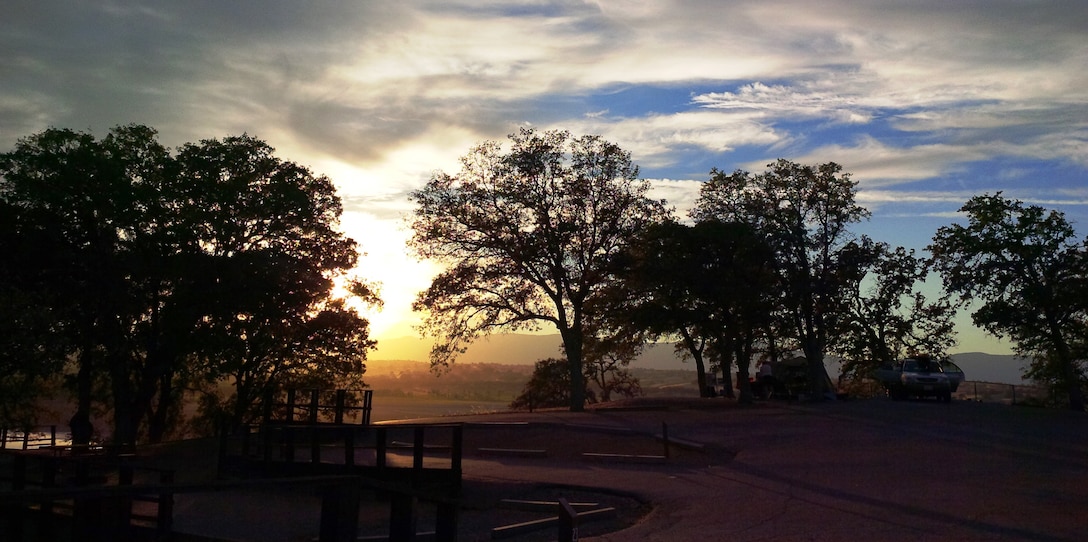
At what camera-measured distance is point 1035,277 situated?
142ft

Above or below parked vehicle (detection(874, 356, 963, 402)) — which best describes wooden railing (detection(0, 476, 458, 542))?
below

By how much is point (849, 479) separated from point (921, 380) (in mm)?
26716

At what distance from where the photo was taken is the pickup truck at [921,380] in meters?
38.8

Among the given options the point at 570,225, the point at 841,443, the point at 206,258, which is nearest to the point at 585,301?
the point at 570,225

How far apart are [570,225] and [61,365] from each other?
22.7 meters

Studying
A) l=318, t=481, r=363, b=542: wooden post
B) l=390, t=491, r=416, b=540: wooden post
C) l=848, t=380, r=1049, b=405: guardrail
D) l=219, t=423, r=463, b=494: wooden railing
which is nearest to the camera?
l=318, t=481, r=363, b=542: wooden post

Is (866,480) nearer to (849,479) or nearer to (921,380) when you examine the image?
(849,479)

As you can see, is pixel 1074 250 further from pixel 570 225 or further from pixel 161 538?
pixel 161 538

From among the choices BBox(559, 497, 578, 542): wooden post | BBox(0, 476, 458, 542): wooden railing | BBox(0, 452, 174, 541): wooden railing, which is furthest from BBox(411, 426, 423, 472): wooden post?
BBox(559, 497, 578, 542): wooden post

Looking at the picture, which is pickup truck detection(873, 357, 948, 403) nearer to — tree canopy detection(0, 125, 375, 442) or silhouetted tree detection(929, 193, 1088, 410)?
silhouetted tree detection(929, 193, 1088, 410)

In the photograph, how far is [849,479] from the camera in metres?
15.5

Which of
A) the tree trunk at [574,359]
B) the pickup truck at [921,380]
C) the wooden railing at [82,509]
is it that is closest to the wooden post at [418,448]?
the wooden railing at [82,509]

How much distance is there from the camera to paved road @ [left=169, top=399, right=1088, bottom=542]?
436 inches

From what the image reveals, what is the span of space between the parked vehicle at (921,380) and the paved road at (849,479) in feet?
31.7
